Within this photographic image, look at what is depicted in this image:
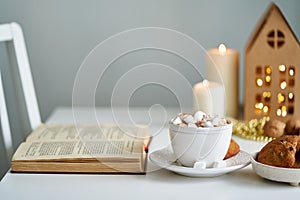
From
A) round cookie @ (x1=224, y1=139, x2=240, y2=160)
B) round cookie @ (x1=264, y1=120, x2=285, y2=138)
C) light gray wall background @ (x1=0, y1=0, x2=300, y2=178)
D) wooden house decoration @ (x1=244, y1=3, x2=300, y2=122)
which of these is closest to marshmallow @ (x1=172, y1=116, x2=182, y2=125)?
round cookie @ (x1=224, y1=139, x2=240, y2=160)

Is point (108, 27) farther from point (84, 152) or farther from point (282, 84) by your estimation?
point (84, 152)

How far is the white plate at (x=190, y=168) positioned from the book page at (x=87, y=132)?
0.51 ft

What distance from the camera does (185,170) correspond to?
3.39 ft

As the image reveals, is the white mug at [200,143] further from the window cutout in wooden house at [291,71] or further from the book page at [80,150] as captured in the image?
the window cutout in wooden house at [291,71]

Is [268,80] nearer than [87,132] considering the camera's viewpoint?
No

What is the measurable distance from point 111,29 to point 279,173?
922 millimetres

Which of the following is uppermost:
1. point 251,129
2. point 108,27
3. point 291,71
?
point 108,27

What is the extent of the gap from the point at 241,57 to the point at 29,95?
2.11ft

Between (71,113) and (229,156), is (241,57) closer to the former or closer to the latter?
(71,113)

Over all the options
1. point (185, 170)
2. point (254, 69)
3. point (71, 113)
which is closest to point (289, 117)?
point (254, 69)

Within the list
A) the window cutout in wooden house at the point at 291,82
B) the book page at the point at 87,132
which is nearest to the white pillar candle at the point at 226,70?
the window cutout in wooden house at the point at 291,82

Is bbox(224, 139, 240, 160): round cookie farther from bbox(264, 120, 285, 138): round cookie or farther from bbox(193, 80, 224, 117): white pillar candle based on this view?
bbox(193, 80, 224, 117): white pillar candle

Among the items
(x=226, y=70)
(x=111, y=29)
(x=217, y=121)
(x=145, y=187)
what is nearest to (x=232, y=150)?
(x=217, y=121)

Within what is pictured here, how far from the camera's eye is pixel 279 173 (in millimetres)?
989
